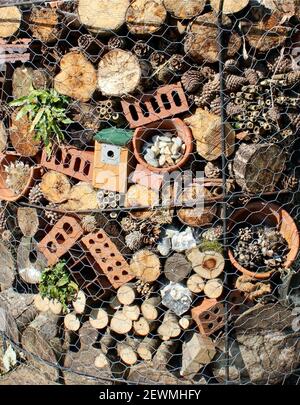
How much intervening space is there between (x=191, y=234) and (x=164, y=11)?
3.42 feet

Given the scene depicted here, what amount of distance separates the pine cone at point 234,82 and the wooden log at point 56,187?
0.92 metres

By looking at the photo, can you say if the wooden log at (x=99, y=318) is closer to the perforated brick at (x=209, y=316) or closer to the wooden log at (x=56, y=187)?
the perforated brick at (x=209, y=316)

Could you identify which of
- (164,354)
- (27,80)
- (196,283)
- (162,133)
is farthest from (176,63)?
(164,354)

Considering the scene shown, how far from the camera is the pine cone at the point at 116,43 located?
10.0ft

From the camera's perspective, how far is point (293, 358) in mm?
3090

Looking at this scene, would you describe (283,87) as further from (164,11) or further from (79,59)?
(79,59)

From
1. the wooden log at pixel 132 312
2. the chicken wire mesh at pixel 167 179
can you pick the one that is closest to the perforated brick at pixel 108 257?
the chicken wire mesh at pixel 167 179

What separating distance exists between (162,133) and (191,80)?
29 centimetres

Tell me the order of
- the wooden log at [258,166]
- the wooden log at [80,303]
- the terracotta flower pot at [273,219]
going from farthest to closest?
the wooden log at [80,303], the terracotta flower pot at [273,219], the wooden log at [258,166]

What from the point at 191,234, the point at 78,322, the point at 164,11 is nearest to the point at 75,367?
the point at 78,322

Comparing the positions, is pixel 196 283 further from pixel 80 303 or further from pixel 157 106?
pixel 157 106

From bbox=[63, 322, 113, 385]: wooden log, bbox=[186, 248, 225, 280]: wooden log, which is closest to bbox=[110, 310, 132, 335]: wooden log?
bbox=[63, 322, 113, 385]: wooden log

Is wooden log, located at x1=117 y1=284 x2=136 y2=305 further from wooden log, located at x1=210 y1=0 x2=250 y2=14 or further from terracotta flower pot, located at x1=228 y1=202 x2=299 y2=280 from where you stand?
wooden log, located at x1=210 y1=0 x2=250 y2=14

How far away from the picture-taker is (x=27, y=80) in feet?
10.7
